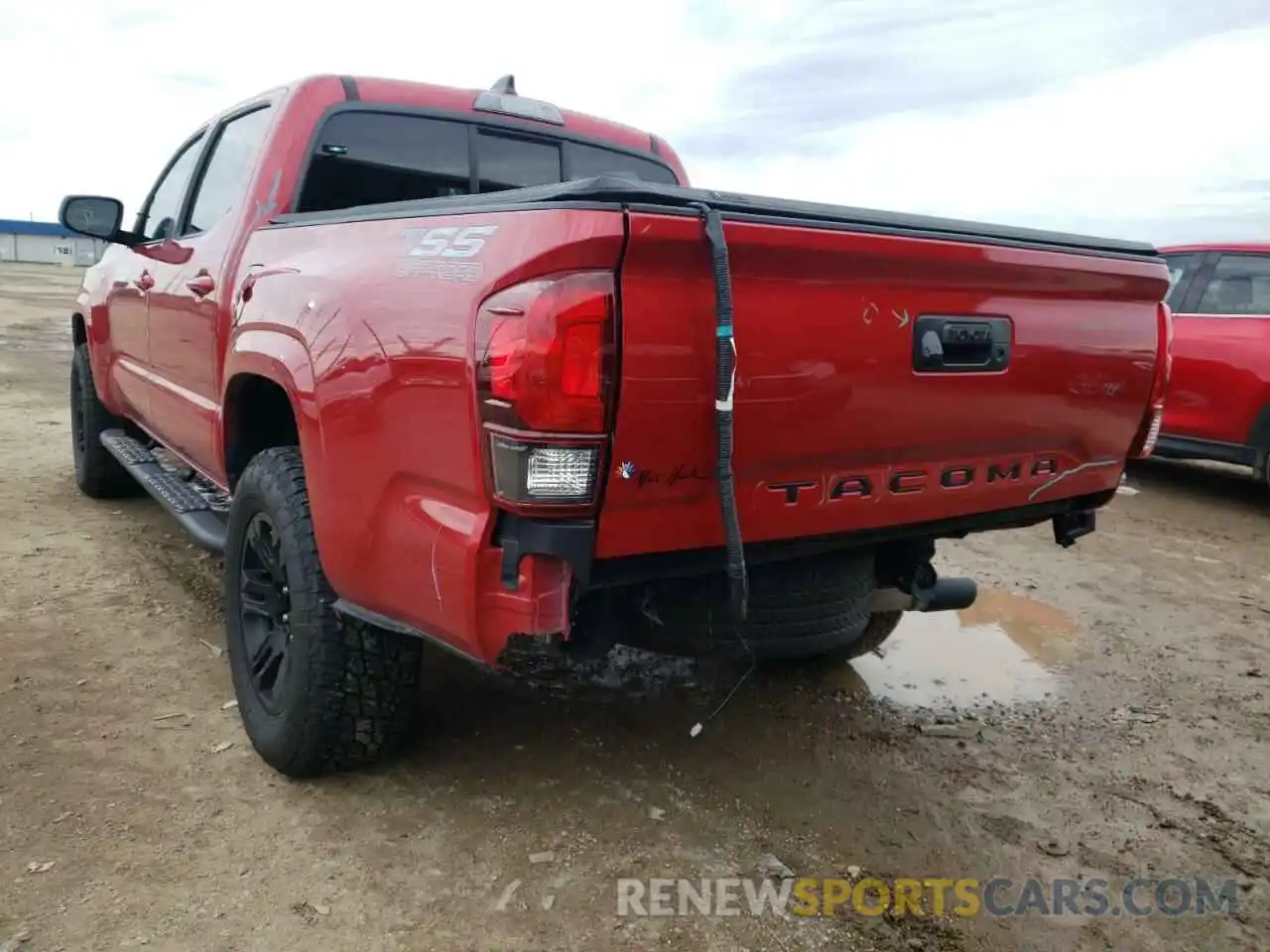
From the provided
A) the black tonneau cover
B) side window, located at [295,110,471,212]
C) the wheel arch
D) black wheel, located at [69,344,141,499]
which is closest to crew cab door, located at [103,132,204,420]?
black wheel, located at [69,344,141,499]

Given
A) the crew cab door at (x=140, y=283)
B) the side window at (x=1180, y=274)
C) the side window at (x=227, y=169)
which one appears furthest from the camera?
the side window at (x=1180, y=274)

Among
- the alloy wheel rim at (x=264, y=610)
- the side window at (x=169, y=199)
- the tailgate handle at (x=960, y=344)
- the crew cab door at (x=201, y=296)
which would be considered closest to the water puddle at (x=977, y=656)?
the tailgate handle at (x=960, y=344)

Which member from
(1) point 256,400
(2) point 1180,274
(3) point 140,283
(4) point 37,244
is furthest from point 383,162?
(4) point 37,244

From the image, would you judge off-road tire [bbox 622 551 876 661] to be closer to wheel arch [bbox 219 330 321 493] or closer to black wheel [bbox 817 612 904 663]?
black wheel [bbox 817 612 904 663]

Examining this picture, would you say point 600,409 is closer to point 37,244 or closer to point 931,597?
point 931,597

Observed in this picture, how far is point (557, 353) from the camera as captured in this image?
6.07 ft

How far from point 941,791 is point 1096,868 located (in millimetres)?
465

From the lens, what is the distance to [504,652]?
2066 mm

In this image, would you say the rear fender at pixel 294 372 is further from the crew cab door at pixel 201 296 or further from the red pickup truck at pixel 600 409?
the crew cab door at pixel 201 296

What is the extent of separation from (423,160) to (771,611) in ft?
7.17

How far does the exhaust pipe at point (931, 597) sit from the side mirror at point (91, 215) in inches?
141

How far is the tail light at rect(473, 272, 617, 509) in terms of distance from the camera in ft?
→ 6.08

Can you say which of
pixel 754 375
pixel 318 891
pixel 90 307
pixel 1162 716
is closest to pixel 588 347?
pixel 754 375

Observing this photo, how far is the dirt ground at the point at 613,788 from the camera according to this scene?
2.24 m
